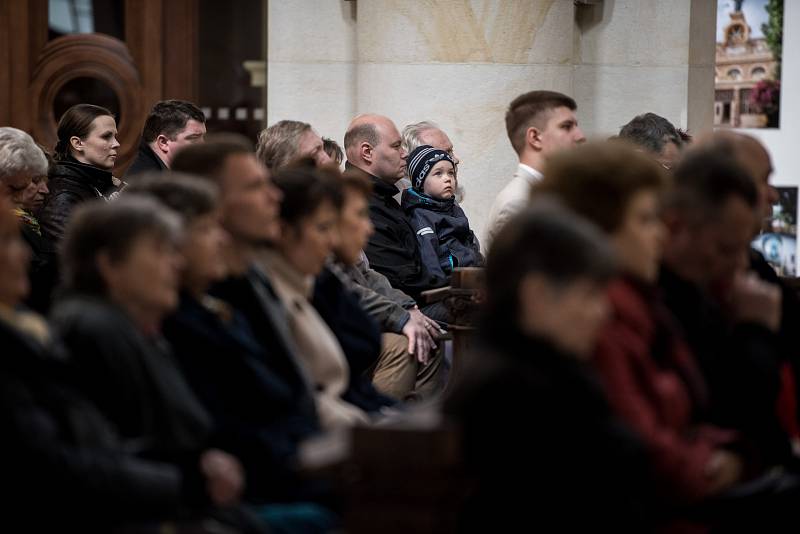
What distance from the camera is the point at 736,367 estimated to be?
3.60 m

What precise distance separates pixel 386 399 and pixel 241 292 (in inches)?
36.1

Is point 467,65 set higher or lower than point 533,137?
higher

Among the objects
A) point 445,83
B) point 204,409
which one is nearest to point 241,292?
point 204,409

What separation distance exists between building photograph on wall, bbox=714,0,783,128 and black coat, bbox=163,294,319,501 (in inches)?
308

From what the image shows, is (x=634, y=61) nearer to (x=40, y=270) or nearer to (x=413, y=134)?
(x=413, y=134)

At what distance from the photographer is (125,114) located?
8531 mm

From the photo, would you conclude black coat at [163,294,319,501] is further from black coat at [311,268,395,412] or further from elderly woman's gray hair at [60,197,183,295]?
black coat at [311,268,395,412]

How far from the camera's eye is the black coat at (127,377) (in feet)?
9.78

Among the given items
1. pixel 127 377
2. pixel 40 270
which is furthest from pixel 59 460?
pixel 40 270

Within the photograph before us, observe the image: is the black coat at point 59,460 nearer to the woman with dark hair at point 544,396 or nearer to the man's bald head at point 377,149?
the woman with dark hair at point 544,396

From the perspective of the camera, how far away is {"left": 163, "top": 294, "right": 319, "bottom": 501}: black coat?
3359 millimetres

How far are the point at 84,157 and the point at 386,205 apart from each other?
1.39 meters

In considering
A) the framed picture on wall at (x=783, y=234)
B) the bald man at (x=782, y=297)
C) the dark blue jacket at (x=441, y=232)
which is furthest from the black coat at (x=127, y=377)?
the framed picture on wall at (x=783, y=234)

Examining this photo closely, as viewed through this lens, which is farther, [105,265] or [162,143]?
[162,143]
